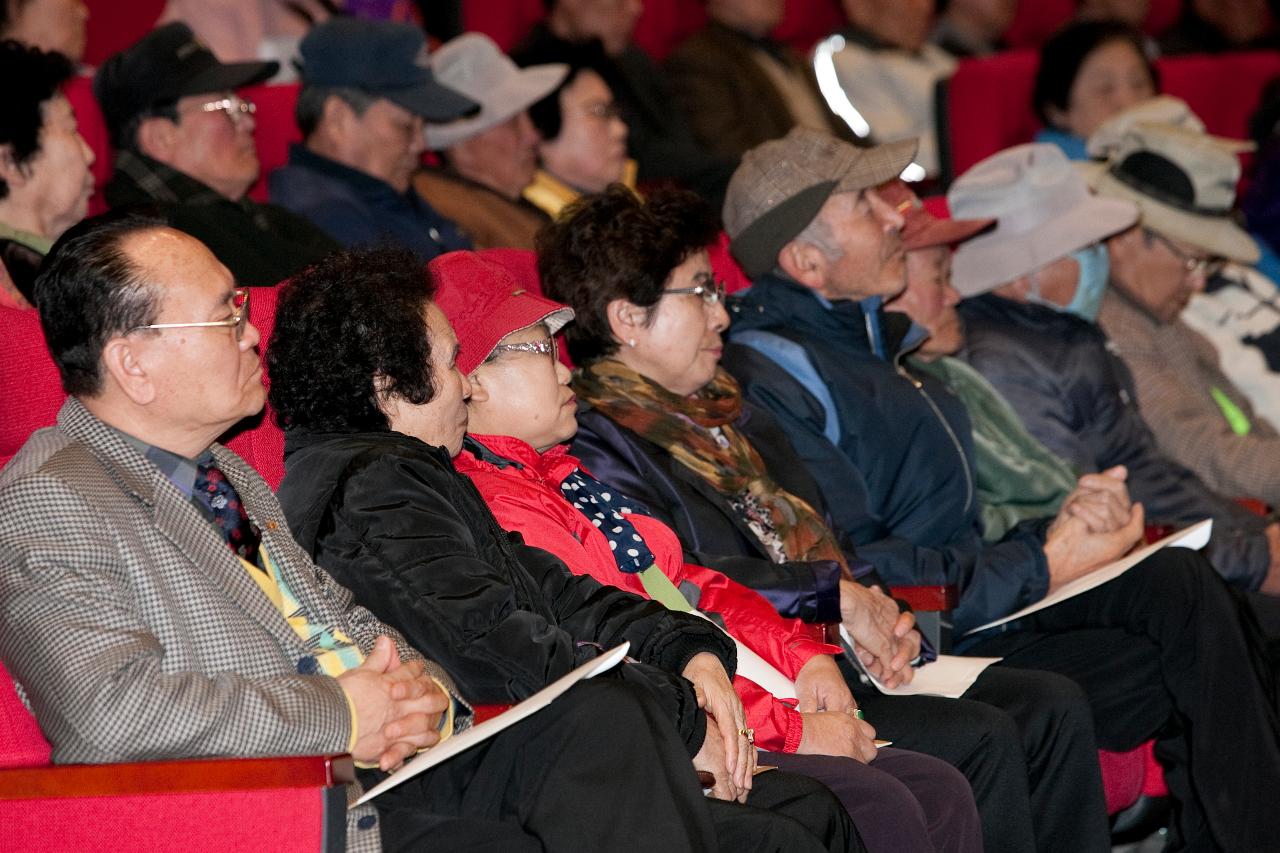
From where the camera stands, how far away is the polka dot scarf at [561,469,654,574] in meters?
2.35

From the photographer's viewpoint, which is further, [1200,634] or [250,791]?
[1200,634]

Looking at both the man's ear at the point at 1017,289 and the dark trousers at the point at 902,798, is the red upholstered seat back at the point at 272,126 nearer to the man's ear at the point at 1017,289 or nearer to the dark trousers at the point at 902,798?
the man's ear at the point at 1017,289

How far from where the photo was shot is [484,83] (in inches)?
171

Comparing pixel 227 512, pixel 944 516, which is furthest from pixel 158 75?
pixel 944 516

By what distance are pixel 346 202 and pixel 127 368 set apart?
196 cm

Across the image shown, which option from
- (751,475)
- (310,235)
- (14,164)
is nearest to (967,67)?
(310,235)

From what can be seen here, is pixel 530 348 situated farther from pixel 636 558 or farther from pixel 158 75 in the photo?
pixel 158 75

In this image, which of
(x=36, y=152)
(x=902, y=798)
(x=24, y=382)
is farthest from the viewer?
(x=36, y=152)

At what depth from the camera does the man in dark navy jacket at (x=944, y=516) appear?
283 centimetres

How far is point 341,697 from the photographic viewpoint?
5.91ft

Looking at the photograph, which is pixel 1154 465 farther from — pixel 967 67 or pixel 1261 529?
pixel 967 67

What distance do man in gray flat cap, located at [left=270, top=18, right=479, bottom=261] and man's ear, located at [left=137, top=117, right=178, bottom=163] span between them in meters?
0.33

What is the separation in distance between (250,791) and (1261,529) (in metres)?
2.60

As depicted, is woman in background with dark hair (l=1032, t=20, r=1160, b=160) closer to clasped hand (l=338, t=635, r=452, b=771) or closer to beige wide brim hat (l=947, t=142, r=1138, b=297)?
beige wide brim hat (l=947, t=142, r=1138, b=297)
